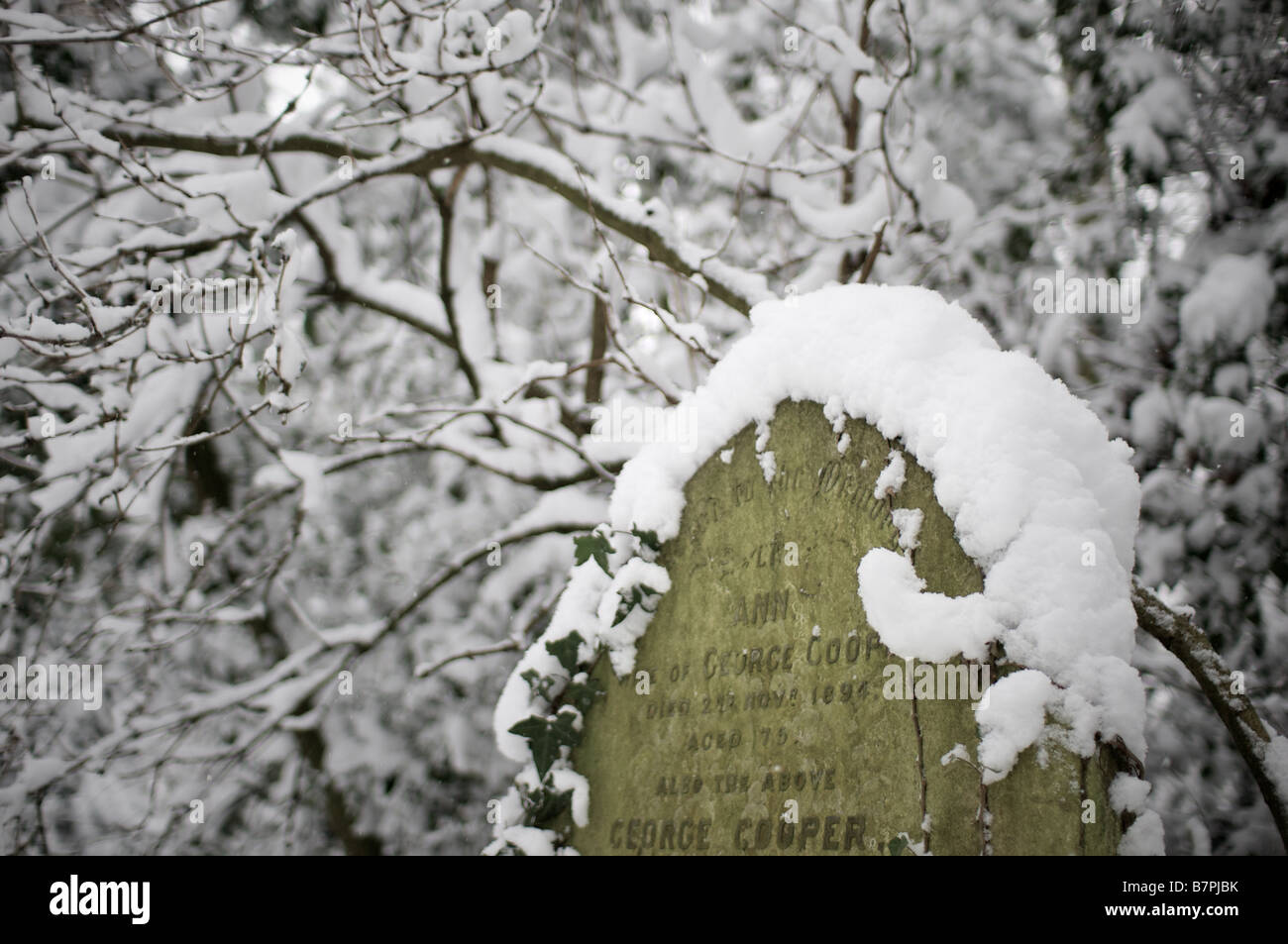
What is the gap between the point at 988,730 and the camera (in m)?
1.21

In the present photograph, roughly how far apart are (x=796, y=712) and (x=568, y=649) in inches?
25.2

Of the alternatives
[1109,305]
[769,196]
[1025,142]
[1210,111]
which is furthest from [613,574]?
[1025,142]

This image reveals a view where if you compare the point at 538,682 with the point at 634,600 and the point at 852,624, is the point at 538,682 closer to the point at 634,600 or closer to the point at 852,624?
the point at 634,600

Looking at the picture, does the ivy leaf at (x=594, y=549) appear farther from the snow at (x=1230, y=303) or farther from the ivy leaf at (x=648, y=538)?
the snow at (x=1230, y=303)

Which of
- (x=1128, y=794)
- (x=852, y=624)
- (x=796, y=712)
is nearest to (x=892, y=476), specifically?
(x=852, y=624)

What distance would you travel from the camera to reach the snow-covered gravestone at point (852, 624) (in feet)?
3.96

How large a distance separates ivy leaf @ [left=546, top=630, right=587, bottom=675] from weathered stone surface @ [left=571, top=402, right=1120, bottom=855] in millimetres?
79

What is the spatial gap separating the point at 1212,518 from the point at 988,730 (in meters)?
2.20

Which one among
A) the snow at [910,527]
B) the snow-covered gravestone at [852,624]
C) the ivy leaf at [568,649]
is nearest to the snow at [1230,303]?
the snow-covered gravestone at [852,624]

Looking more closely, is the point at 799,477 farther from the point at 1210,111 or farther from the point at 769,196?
the point at 1210,111

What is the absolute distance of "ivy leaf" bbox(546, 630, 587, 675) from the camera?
1.96 m
